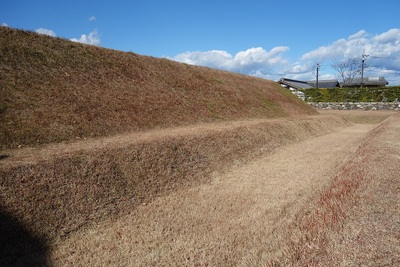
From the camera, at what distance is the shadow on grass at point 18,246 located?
513cm

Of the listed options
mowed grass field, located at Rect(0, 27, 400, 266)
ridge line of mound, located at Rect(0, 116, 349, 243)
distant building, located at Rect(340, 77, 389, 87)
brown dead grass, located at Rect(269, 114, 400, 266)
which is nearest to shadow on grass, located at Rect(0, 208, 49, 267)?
mowed grass field, located at Rect(0, 27, 400, 266)

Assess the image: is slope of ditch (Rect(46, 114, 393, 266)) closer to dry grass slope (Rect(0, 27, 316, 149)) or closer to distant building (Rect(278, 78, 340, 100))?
dry grass slope (Rect(0, 27, 316, 149))

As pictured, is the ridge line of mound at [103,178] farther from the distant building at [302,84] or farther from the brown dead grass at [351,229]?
the distant building at [302,84]

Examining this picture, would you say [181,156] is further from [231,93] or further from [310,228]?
[231,93]

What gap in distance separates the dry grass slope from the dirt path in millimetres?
4425

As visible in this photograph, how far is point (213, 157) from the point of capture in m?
11.2

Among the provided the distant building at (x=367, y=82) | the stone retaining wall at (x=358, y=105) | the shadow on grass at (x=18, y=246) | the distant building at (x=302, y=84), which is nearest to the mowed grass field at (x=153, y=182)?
the shadow on grass at (x=18, y=246)

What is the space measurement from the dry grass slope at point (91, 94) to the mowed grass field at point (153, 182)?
72mm

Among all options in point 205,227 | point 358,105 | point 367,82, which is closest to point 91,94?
point 205,227

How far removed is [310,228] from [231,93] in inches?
721

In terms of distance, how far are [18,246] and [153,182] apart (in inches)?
147

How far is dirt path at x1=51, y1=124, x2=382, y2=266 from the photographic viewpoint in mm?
5215

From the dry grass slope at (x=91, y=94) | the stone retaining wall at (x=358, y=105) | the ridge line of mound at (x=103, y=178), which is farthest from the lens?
the stone retaining wall at (x=358, y=105)

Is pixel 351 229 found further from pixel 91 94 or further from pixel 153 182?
pixel 91 94
